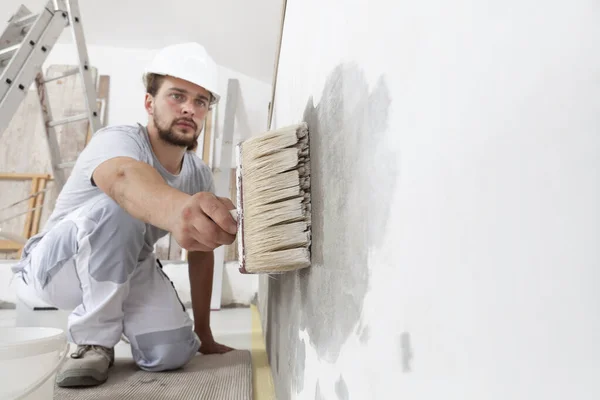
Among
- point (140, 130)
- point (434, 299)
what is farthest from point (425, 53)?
point (140, 130)

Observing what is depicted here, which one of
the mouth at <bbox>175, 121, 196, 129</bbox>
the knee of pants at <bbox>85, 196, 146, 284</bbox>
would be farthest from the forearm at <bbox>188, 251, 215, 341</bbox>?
the mouth at <bbox>175, 121, 196, 129</bbox>

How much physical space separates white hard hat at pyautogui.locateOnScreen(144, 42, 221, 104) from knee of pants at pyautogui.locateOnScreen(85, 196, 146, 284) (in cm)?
52

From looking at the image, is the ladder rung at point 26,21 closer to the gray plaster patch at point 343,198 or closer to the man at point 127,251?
the man at point 127,251

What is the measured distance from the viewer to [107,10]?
10.6 feet

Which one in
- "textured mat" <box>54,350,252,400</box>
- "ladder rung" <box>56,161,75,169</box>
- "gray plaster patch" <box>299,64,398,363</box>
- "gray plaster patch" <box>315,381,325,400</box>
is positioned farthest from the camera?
"ladder rung" <box>56,161,75,169</box>

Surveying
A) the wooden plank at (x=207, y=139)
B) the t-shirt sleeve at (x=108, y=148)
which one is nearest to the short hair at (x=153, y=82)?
the t-shirt sleeve at (x=108, y=148)

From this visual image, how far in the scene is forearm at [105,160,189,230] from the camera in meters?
0.84

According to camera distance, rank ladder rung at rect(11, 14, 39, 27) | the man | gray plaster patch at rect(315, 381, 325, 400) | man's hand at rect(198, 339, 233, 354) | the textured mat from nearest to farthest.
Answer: gray plaster patch at rect(315, 381, 325, 400), the textured mat, the man, man's hand at rect(198, 339, 233, 354), ladder rung at rect(11, 14, 39, 27)

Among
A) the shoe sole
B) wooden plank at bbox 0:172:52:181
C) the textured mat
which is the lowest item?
the textured mat

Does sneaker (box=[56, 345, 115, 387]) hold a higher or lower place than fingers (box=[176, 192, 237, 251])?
lower

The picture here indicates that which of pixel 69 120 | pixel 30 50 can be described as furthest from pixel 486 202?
pixel 69 120

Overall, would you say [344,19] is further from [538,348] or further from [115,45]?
[115,45]

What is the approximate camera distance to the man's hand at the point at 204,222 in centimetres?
74

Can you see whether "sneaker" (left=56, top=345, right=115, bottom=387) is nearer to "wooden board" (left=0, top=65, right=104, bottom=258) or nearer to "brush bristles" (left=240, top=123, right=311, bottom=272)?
"brush bristles" (left=240, top=123, right=311, bottom=272)
